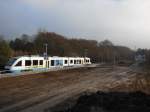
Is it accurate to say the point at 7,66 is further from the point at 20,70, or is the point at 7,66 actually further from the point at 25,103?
the point at 25,103

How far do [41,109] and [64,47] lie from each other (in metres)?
95.0

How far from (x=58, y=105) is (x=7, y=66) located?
2702cm

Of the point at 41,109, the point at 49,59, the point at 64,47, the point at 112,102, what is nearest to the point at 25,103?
the point at 41,109

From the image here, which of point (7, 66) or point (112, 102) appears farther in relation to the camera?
point (7, 66)

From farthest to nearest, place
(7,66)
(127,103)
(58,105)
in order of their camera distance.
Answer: (7,66)
(58,105)
(127,103)

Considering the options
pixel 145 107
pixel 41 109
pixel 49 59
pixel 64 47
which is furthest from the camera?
pixel 64 47

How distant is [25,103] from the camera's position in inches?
843

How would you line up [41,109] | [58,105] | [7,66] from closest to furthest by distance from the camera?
[41,109] → [58,105] → [7,66]

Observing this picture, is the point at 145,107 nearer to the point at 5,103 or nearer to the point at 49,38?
the point at 5,103

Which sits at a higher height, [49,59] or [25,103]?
[49,59]

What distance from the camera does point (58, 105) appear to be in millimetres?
20422

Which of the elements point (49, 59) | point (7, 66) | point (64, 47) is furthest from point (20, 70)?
point (64, 47)

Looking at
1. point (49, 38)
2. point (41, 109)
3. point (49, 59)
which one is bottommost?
point (41, 109)

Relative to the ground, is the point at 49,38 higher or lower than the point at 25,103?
higher
